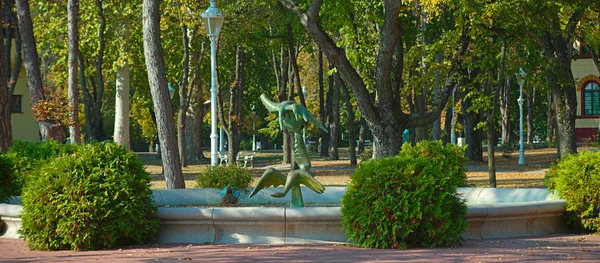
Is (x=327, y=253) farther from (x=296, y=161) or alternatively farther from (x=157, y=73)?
(x=157, y=73)

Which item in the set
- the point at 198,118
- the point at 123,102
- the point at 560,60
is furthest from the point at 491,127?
the point at 198,118

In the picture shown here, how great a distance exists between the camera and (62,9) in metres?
36.4

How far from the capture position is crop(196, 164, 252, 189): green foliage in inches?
691

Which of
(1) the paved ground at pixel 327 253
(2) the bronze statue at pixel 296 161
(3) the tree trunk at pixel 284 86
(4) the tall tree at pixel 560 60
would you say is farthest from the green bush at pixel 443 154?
(3) the tree trunk at pixel 284 86

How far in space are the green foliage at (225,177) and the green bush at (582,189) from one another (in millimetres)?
6130

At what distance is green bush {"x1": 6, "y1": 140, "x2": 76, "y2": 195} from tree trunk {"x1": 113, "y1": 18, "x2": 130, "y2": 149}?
1534cm

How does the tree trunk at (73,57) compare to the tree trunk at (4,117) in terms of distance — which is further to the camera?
the tree trunk at (73,57)

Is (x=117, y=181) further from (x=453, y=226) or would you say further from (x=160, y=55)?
(x=160, y=55)

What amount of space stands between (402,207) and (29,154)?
310 inches

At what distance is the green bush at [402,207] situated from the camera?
11.4m

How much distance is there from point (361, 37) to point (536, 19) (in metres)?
7.33

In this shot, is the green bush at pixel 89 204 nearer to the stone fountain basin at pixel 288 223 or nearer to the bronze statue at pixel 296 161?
the stone fountain basin at pixel 288 223

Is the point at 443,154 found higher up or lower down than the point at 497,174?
higher up

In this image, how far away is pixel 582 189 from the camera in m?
13.1
